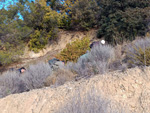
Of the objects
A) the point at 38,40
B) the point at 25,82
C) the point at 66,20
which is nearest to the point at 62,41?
the point at 66,20

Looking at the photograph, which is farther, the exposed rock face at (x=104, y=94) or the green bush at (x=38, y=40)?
the green bush at (x=38, y=40)

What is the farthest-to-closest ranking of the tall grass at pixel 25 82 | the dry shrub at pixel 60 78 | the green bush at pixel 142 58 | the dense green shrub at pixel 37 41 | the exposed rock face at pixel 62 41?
the exposed rock face at pixel 62 41 → the dense green shrub at pixel 37 41 → the tall grass at pixel 25 82 → the dry shrub at pixel 60 78 → the green bush at pixel 142 58

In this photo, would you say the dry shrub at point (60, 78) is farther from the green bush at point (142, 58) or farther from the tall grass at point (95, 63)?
the green bush at point (142, 58)

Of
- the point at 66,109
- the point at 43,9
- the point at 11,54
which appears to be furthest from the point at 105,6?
the point at 66,109

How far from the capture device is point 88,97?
2664 millimetres

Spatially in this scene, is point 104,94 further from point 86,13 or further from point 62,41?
point 62,41

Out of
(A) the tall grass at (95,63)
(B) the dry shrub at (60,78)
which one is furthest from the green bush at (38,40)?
(B) the dry shrub at (60,78)

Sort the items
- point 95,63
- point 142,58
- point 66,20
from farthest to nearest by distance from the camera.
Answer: point 66,20
point 95,63
point 142,58

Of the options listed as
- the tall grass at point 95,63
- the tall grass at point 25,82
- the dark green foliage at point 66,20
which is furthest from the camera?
the dark green foliage at point 66,20

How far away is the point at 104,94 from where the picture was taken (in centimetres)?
355

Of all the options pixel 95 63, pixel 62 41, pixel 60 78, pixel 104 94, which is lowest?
pixel 104 94

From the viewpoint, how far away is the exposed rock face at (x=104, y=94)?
3386mm

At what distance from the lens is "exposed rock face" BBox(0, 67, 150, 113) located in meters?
3.39

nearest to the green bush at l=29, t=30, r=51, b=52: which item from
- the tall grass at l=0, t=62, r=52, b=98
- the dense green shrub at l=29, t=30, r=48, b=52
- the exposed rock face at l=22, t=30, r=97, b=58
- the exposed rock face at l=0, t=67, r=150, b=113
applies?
the dense green shrub at l=29, t=30, r=48, b=52
